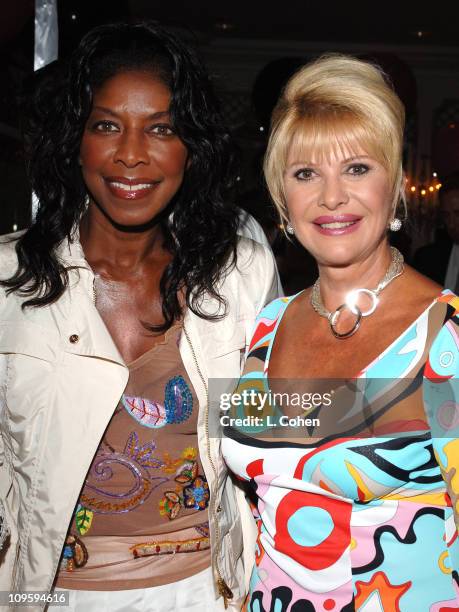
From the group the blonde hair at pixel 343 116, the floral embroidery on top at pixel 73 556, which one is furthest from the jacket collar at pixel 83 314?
the blonde hair at pixel 343 116

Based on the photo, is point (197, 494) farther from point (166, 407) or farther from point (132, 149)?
point (132, 149)

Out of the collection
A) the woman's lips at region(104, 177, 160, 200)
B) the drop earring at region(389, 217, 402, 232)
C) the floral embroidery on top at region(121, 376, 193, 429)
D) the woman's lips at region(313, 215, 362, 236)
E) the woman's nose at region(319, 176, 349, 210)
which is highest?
the woman's lips at region(104, 177, 160, 200)

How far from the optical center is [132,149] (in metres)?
1.66

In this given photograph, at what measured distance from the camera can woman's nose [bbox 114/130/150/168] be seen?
65.2 inches

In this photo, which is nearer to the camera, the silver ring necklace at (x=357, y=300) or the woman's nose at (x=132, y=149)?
the silver ring necklace at (x=357, y=300)

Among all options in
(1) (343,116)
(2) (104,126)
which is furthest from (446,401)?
(2) (104,126)

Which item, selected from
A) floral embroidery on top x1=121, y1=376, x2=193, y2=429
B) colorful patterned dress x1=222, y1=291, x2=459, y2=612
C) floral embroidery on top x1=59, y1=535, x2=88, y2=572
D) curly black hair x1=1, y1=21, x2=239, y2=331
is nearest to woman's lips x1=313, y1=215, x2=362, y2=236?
colorful patterned dress x1=222, y1=291, x2=459, y2=612

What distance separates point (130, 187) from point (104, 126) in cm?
16

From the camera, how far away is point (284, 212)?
5.80 ft

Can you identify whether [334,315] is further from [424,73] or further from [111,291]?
[424,73]

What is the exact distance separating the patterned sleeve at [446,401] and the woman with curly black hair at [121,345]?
0.55m

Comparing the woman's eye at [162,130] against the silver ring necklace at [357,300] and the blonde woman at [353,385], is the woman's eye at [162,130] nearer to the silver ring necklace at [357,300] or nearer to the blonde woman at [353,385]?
the blonde woman at [353,385]

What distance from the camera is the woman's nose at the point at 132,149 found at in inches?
65.2

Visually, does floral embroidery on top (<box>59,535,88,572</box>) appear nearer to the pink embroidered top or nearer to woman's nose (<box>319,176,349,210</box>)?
the pink embroidered top
